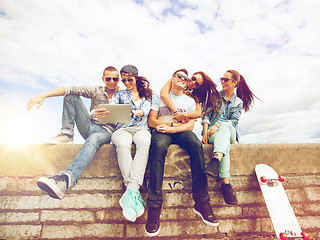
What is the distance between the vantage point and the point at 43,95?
7.93 ft

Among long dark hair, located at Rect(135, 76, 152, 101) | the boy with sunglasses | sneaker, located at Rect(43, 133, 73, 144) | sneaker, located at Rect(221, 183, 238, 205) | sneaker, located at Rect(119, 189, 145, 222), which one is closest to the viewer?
sneaker, located at Rect(119, 189, 145, 222)

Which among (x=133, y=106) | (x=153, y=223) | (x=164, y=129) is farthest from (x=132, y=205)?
(x=133, y=106)

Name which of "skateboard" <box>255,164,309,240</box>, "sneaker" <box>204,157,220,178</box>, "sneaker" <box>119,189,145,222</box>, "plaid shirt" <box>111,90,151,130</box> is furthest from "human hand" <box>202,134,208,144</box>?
"sneaker" <box>119,189,145,222</box>

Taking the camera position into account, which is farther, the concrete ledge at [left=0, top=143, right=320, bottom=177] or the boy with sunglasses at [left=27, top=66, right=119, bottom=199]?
the concrete ledge at [left=0, top=143, right=320, bottom=177]

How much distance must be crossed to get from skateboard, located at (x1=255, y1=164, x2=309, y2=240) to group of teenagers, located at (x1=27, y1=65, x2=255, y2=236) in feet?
1.39

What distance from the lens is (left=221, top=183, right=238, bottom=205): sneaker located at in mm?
2111

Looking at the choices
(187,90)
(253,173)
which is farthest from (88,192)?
(253,173)

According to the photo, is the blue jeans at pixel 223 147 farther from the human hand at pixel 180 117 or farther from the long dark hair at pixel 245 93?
the long dark hair at pixel 245 93

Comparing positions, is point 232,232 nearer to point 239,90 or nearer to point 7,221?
point 239,90

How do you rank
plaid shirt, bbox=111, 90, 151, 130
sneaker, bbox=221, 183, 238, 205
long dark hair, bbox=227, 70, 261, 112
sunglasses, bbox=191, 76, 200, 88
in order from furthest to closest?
long dark hair, bbox=227, 70, 261, 112 < sunglasses, bbox=191, 76, 200, 88 < plaid shirt, bbox=111, 90, 151, 130 < sneaker, bbox=221, 183, 238, 205

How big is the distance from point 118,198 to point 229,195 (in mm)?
1245

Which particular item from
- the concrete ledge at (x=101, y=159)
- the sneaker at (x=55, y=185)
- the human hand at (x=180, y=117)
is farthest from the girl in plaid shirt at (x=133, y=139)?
the sneaker at (x=55, y=185)

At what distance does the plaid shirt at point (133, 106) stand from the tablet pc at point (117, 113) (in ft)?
0.70

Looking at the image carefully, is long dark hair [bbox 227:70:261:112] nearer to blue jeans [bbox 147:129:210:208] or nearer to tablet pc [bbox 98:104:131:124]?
blue jeans [bbox 147:129:210:208]
